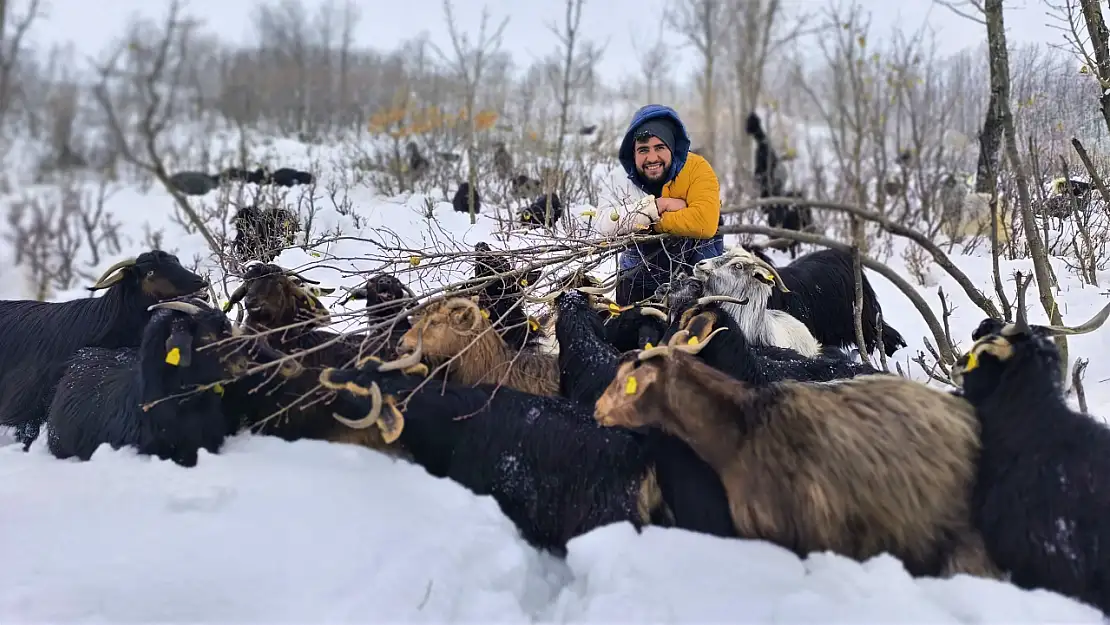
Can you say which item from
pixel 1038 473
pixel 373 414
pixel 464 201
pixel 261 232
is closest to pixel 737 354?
pixel 1038 473

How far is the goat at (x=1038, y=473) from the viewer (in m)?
2.34

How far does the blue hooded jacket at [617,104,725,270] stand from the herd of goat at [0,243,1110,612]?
1.14 ft

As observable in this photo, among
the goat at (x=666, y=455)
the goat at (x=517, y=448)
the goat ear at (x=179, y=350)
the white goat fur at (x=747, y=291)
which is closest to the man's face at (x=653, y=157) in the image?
the white goat fur at (x=747, y=291)

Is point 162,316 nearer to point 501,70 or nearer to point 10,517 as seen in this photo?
point 10,517

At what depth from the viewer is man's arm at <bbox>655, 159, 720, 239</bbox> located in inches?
165

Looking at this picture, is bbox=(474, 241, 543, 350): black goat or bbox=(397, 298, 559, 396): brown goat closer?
bbox=(397, 298, 559, 396): brown goat

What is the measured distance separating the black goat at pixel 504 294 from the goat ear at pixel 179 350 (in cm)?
140

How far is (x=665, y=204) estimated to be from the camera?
4367 mm

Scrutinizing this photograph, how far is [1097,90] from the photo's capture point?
4207 mm

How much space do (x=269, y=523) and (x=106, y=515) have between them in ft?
1.99

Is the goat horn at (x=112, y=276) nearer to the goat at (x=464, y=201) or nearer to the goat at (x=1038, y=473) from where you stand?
the goat at (x=1038, y=473)

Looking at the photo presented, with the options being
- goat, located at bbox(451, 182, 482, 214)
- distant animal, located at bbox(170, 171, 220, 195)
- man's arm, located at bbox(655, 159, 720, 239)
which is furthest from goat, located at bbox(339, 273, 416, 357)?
distant animal, located at bbox(170, 171, 220, 195)

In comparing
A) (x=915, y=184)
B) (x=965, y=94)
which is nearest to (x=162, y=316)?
(x=965, y=94)

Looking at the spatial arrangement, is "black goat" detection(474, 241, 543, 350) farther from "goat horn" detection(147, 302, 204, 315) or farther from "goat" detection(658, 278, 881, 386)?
"goat horn" detection(147, 302, 204, 315)
